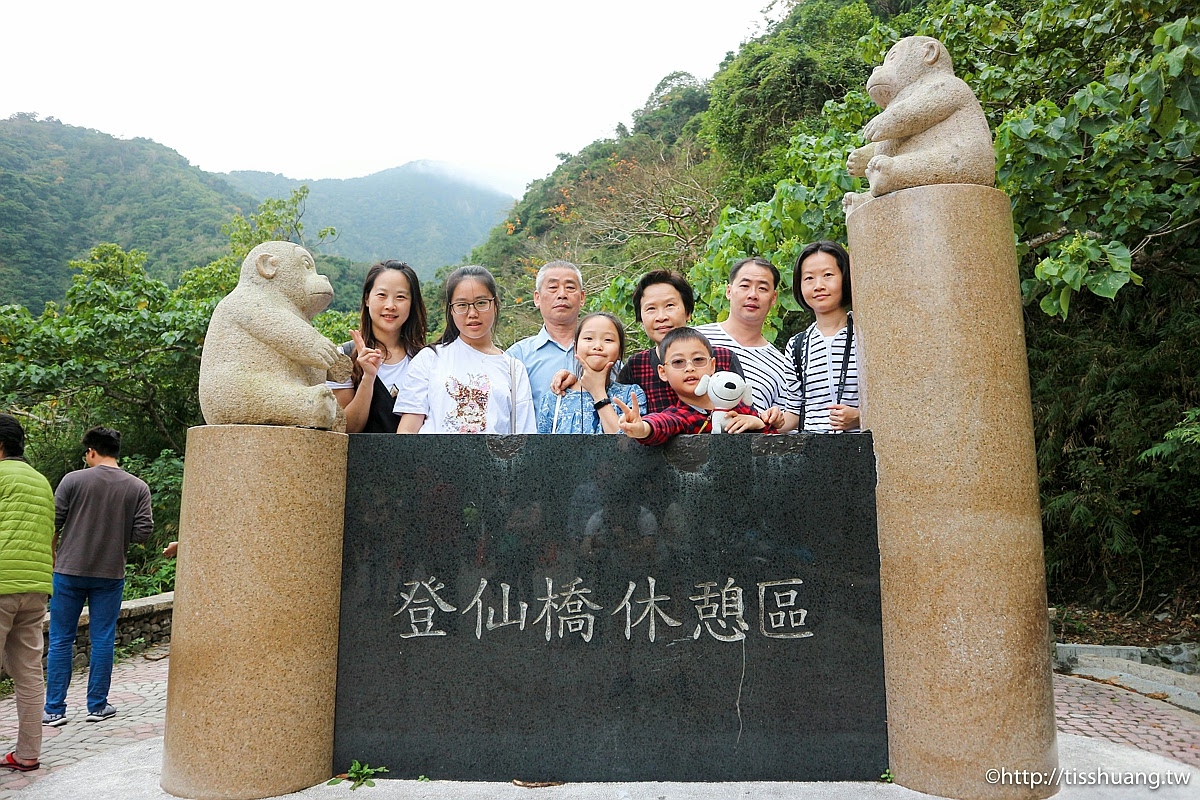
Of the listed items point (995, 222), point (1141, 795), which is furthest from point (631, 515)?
point (1141, 795)

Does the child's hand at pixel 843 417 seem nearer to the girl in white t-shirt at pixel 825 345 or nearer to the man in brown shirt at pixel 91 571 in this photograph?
→ the girl in white t-shirt at pixel 825 345

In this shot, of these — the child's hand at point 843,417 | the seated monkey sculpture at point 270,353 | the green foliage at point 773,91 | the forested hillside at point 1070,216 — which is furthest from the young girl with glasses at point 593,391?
the green foliage at point 773,91

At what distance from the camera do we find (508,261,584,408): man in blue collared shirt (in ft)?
12.6

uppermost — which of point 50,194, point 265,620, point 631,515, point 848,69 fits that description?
point 50,194

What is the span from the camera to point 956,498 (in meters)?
2.95

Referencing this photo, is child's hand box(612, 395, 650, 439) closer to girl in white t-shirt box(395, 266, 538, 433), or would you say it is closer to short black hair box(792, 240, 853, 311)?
girl in white t-shirt box(395, 266, 538, 433)

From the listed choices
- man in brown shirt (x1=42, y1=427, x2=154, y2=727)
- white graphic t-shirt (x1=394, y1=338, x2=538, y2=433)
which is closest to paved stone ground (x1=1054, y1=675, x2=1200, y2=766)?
white graphic t-shirt (x1=394, y1=338, x2=538, y2=433)

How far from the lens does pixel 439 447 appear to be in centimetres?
323

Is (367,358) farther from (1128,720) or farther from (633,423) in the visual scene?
(1128,720)

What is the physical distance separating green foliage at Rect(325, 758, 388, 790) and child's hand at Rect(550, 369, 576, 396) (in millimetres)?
1623

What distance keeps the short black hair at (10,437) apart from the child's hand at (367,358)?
216 cm

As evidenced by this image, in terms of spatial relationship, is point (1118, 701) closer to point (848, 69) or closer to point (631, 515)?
point (631, 515)

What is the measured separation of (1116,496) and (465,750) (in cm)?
786

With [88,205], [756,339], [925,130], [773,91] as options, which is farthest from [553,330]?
[88,205]
